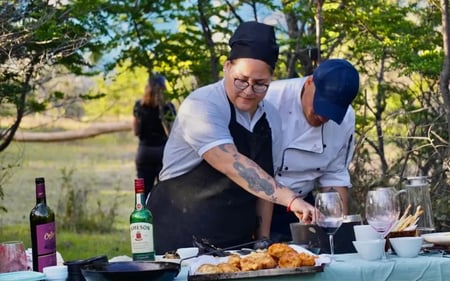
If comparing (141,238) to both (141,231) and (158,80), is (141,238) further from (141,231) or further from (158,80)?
(158,80)

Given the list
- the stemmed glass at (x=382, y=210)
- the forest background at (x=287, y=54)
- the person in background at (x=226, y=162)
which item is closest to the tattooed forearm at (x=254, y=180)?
the person in background at (x=226, y=162)

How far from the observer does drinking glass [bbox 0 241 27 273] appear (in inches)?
115

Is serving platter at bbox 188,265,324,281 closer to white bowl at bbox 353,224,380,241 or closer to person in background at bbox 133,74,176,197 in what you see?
white bowl at bbox 353,224,380,241

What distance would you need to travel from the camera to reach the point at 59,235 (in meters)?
9.23

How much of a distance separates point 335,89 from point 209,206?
2.30 feet

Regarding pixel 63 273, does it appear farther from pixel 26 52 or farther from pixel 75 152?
pixel 75 152

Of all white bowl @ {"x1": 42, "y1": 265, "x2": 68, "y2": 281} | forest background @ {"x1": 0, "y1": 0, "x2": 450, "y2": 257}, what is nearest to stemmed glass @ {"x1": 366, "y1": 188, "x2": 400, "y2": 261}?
white bowl @ {"x1": 42, "y1": 265, "x2": 68, "y2": 281}

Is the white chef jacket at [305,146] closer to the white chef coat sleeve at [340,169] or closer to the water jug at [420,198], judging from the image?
the white chef coat sleeve at [340,169]

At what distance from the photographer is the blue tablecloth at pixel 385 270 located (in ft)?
9.41

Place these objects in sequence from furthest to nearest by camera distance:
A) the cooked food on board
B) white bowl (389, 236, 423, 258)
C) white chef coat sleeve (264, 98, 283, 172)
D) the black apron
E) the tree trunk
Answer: the tree trunk, white chef coat sleeve (264, 98, 283, 172), the black apron, white bowl (389, 236, 423, 258), the cooked food on board

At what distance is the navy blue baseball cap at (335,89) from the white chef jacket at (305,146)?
0.27 meters

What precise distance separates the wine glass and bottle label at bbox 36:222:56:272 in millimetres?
906

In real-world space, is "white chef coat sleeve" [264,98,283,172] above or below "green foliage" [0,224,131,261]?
above

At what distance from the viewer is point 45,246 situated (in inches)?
116
